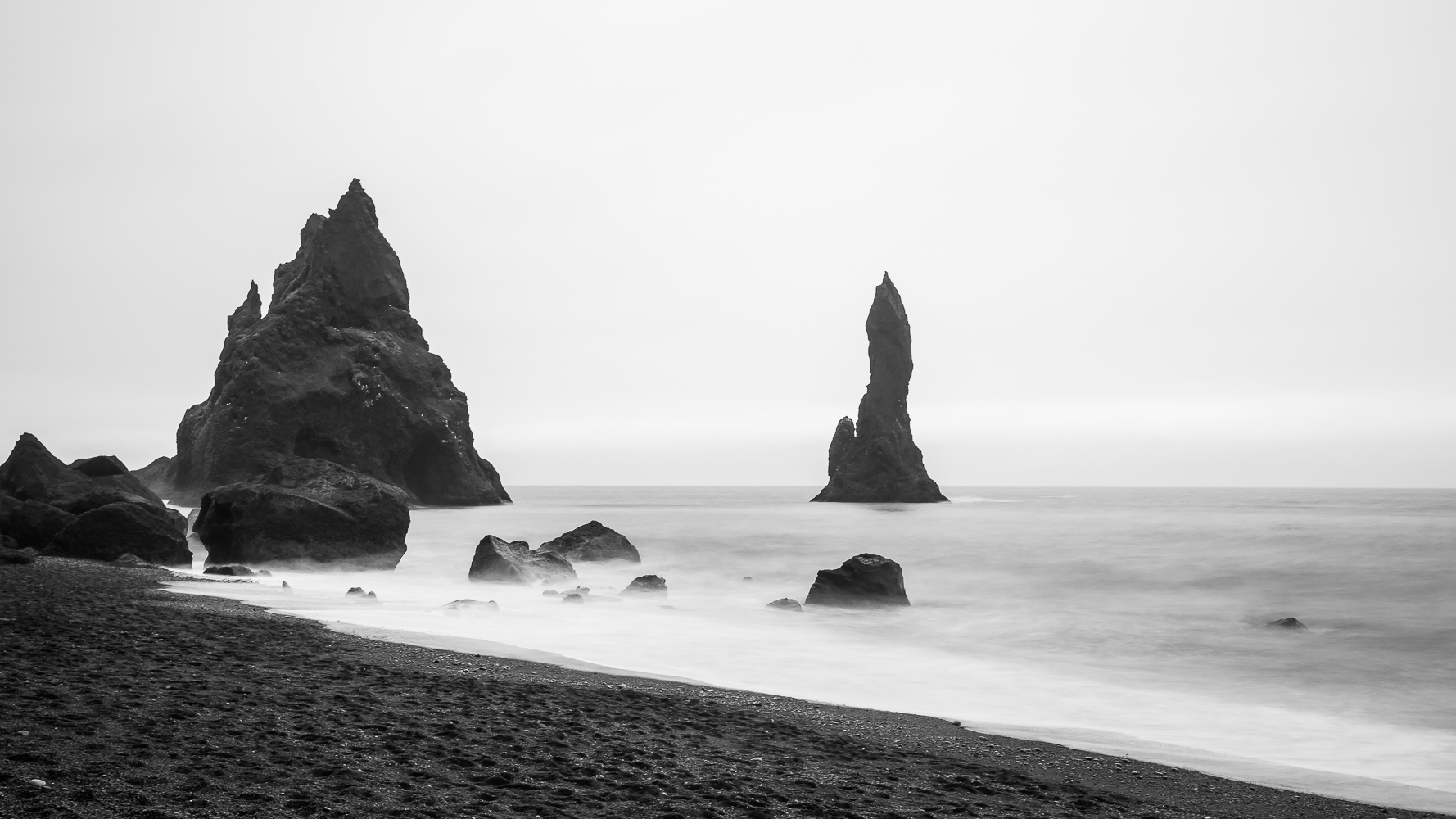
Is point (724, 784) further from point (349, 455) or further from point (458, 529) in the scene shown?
point (349, 455)

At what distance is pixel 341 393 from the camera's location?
62.4 meters

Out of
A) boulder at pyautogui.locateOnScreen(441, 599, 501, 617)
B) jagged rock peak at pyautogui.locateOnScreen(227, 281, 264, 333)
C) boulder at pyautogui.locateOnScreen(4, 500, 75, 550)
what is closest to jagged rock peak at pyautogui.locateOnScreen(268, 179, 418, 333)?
jagged rock peak at pyautogui.locateOnScreen(227, 281, 264, 333)

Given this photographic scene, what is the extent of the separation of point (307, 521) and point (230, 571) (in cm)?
375

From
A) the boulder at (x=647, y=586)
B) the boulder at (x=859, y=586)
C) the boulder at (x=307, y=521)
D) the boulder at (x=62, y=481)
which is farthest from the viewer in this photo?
Answer: the boulder at (x=62, y=481)

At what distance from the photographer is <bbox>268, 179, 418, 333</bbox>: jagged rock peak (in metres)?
67.7

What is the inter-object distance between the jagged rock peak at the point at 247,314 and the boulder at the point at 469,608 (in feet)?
220

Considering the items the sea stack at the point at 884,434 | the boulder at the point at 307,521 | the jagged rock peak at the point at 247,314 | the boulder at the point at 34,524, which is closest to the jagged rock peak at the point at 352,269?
the jagged rock peak at the point at 247,314

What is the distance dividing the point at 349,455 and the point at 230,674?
5520cm

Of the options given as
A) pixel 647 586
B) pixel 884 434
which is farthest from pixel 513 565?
pixel 884 434

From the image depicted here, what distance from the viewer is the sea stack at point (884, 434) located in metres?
86.0

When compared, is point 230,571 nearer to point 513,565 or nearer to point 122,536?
point 122,536

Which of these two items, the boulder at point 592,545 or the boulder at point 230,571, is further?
the boulder at point 592,545

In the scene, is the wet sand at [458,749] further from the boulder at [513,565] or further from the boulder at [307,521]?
the boulder at [307,521]

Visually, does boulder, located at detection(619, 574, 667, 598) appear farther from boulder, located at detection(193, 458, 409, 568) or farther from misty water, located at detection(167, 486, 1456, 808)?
boulder, located at detection(193, 458, 409, 568)
